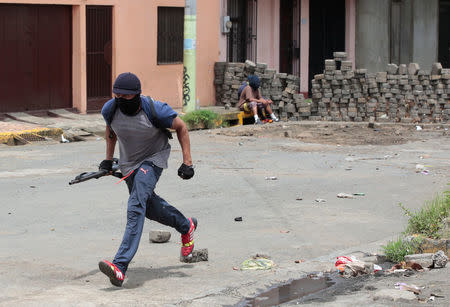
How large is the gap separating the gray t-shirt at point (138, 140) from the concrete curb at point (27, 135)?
28.6ft

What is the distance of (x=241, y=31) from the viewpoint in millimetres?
24125

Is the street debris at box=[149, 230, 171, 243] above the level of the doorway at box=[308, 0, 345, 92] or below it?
below

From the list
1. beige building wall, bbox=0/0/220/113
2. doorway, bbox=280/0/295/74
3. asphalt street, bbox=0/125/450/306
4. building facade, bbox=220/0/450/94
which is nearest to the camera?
asphalt street, bbox=0/125/450/306

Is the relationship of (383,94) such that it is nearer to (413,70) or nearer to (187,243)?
(413,70)

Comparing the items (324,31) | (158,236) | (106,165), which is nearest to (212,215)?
(158,236)

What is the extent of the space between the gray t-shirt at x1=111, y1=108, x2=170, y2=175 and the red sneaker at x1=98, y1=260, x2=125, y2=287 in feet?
3.36

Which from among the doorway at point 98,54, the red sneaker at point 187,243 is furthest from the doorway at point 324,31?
the red sneaker at point 187,243

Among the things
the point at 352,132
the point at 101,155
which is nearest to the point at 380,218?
the point at 101,155

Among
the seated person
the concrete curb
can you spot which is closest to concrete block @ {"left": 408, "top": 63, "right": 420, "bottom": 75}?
the seated person

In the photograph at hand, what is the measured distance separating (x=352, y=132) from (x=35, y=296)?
1250 centimetres

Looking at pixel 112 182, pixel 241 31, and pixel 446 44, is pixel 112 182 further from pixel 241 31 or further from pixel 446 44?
pixel 446 44

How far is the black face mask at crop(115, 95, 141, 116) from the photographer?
289 inches

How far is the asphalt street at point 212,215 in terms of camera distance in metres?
7.12

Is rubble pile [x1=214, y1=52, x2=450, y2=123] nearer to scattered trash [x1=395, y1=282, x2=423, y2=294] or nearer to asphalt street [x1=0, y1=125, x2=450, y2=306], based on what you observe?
asphalt street [x1=0, y1=125, x2=450, y2=306]
